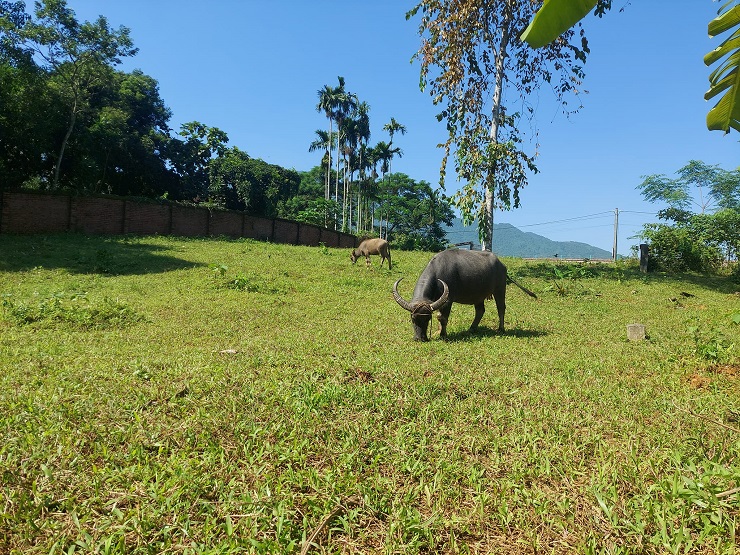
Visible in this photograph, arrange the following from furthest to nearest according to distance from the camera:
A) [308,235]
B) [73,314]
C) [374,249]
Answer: [308,235] < [374,249] < [73,314]

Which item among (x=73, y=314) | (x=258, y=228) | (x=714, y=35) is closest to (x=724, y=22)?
(x=714, y=35)

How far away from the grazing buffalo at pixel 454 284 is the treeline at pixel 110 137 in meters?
20.1

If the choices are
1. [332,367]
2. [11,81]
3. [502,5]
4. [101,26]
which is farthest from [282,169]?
[332,367]

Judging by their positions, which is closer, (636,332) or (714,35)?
(714,35)

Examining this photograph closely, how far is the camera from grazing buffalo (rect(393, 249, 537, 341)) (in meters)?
7.23

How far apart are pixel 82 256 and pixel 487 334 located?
43.8 ft

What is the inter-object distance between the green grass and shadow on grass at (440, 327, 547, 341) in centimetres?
13

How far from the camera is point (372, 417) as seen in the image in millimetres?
3676

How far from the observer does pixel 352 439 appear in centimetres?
324

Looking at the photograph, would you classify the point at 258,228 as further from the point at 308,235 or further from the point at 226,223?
the point at 308,235

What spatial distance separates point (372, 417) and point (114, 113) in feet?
99.7

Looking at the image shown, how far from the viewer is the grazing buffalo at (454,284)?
7.23m

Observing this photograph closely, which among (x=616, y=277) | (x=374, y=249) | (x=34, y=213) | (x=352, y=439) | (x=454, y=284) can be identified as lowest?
(x=352, y=439)

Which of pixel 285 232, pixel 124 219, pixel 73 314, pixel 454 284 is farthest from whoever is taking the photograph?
pixel 285 232
